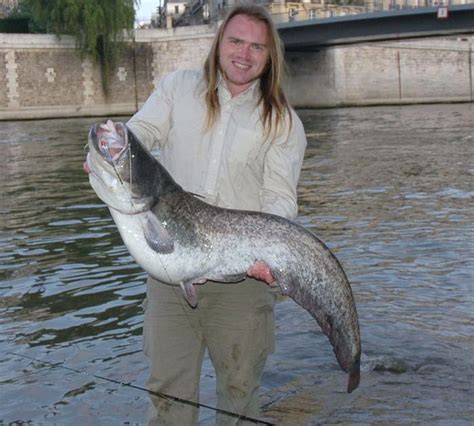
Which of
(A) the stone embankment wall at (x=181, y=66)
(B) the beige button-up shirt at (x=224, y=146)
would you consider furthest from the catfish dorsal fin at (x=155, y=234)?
(A) the stone embankment wall at (x=181, y=66)

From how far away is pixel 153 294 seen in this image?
12.9 feet

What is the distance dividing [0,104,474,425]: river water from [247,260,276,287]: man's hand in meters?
1.63

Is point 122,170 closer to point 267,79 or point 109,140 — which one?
point 109,140

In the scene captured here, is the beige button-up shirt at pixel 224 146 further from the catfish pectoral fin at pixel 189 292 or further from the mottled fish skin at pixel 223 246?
the catfish pectoral fin at pixel 189 292

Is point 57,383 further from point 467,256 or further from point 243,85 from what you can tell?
point 467,256

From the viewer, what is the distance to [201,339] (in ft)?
13.0

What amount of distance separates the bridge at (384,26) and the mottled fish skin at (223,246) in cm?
3752

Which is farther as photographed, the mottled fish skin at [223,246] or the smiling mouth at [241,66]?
the smiling mouth at [241,66]

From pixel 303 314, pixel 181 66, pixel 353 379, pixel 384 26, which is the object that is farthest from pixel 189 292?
pixel 181 66

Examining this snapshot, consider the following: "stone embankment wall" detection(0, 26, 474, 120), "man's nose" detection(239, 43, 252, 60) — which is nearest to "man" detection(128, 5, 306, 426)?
"man's nose" detection(239, 43, 252, 60)

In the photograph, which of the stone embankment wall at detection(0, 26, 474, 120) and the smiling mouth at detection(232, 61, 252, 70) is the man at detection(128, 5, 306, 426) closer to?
the smiling mouth at detection(232, 61, 252, 70)

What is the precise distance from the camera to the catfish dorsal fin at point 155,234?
139 inches

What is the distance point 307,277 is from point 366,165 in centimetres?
1508

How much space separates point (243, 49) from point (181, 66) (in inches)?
1975
